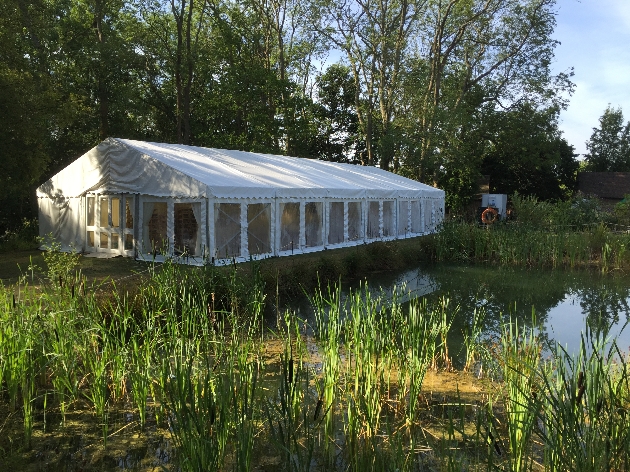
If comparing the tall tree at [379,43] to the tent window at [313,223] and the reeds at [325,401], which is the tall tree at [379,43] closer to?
the tent window at [313,223]

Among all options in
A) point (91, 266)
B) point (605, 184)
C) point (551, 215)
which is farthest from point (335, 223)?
point (605, 184)

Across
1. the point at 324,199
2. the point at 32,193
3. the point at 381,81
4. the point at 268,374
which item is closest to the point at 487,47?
the point at 381,81

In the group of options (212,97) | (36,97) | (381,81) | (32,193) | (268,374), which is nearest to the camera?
(268,374)

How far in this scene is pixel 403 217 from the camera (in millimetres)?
17094

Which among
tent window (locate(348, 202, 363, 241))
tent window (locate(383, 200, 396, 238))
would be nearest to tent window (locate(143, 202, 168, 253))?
tent window (locate(348, 202, 363, 241))

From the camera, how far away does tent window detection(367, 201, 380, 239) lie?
1520 centimetres

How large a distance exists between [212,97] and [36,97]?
11.4 metres

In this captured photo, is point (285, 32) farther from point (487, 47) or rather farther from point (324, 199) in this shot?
point (324, 199)

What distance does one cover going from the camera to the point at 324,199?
511 inches

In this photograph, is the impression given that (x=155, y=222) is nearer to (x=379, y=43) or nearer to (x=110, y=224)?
(x=110, y=224)

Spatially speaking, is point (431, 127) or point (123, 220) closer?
point (123, 220)

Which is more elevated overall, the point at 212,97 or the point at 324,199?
the point at 212,97

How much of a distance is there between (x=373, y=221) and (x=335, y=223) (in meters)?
2.04

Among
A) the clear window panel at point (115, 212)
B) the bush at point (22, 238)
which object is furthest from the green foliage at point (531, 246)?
the bush at point (22, 238)
